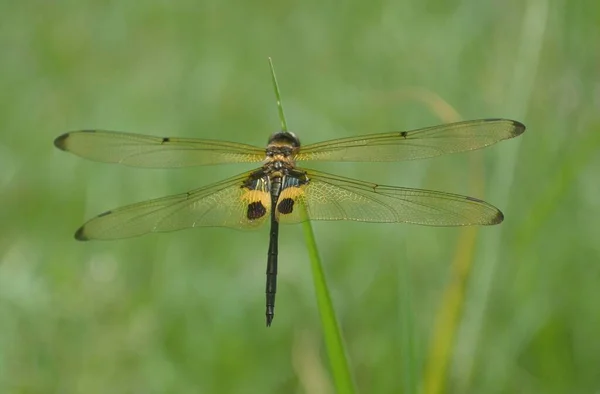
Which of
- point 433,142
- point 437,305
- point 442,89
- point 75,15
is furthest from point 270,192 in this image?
point 75,15

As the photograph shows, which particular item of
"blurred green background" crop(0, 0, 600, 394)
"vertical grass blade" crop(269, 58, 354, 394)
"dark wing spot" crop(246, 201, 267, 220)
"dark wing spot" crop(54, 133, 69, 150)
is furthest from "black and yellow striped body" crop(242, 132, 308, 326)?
"vertical grass blade" crop(269, 58, 354, 394)

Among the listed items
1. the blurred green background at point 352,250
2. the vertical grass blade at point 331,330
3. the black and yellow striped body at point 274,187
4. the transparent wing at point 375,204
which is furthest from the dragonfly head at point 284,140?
the vertical grass blade at point 331,330

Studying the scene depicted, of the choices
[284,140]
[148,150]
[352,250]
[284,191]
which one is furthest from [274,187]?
[352,250]

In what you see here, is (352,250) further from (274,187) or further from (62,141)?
(62,141)

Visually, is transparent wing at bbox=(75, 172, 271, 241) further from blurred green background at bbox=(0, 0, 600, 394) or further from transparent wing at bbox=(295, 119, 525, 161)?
blurred green background at bbox=(0, 0, 600, 394)

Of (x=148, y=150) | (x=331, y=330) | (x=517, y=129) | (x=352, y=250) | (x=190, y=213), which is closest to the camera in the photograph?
(x=331, y=330)

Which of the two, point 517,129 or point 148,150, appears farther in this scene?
point 148,150
